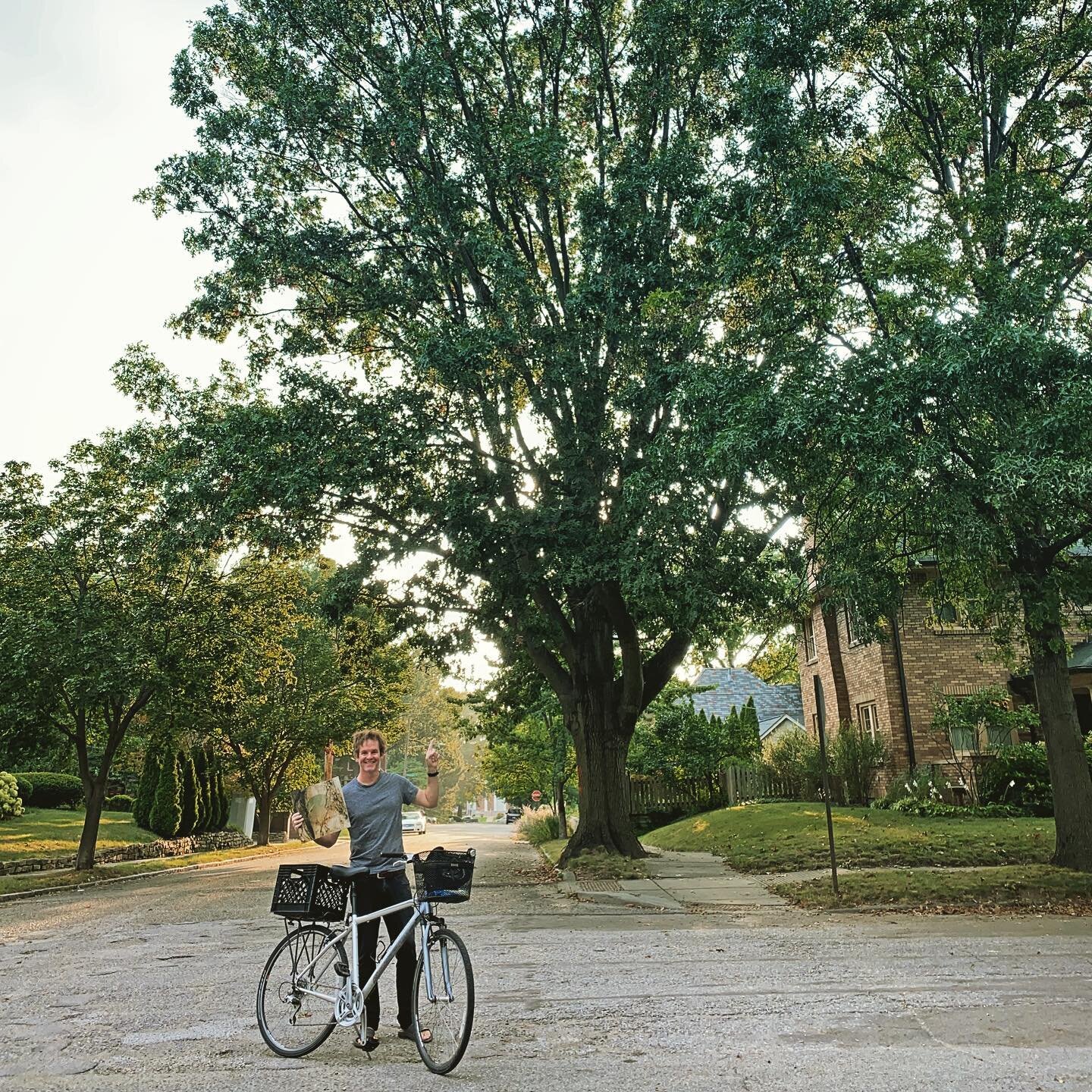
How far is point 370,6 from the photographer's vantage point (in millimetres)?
16469

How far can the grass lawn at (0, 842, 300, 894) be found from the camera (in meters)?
18.0

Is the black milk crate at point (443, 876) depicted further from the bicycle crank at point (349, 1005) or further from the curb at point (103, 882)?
the curb at point (103, 882)

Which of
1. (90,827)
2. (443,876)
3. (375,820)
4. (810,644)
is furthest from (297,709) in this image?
(443,876)

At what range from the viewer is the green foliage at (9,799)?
27797 millimetres

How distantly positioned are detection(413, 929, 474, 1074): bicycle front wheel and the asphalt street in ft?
0.40

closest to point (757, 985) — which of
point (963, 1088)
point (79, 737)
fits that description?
point (963, 1088)

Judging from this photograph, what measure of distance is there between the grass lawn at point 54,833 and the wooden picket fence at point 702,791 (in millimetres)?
15459

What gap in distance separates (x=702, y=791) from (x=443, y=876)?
83.2 ft

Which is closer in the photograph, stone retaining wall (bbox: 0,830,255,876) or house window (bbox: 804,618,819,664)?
stone retaining wall (bbox: 0,830,255,876)

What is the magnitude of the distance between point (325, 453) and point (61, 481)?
846 cm

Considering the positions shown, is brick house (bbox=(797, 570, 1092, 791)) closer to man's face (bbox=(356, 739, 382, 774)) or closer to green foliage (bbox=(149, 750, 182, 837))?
man's face (bbox=(356, 739, 382, 774))

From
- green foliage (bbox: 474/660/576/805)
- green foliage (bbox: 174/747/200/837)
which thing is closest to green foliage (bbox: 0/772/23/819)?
green foliage (bbox: 174/747/200/837)

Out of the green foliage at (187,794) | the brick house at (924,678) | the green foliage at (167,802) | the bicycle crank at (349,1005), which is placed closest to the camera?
the bicycle crank at (349,1005)

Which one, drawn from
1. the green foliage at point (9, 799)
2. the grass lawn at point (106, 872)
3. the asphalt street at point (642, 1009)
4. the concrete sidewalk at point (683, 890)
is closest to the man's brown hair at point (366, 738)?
the asphalt street at point (642, 1009)
